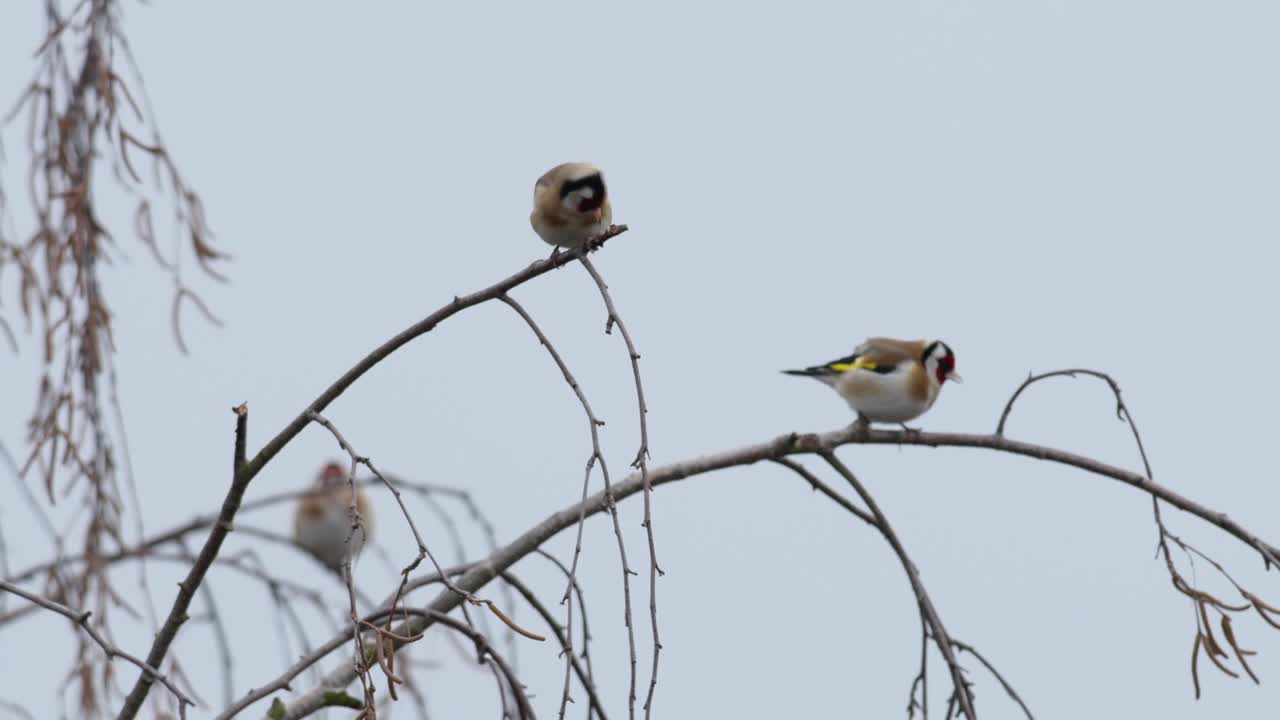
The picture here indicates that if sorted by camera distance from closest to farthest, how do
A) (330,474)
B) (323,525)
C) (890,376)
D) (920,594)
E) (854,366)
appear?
1. (920,594)
2. (890,376)
3. (854,366)
4. (323,525)
5. (330,474)

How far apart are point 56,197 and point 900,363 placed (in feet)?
9.69

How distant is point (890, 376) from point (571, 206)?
2.09 metres

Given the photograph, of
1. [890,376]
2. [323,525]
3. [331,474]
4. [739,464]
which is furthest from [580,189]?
[331,474]

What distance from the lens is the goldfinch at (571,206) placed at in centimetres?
384

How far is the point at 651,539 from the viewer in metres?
2.28

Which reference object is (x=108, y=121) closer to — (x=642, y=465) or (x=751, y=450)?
(x=751, y=450)

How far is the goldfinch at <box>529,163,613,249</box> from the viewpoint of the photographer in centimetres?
384

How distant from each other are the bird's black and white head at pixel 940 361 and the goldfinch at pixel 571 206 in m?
2.26

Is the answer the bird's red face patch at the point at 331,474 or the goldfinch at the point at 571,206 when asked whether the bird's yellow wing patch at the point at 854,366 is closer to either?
the goldfinch at the point at 571,206

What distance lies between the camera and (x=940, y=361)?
5.98 m

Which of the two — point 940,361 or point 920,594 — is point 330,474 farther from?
point 920,594

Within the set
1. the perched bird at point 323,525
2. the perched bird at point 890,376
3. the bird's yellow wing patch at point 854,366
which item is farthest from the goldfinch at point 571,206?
the perched bird at point 323,525

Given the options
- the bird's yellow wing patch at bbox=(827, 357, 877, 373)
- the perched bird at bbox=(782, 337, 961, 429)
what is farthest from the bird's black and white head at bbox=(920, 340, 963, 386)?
the bird's yellow wing patch at bbox=(827, 357, 877, 373)

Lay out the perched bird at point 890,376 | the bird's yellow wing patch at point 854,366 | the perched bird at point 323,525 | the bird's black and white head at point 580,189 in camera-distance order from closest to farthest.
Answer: the bird's black and white head at point 580,189, the perched bird at point 890,376, the bird's yellow wing patch at point 854,366, the perched bird at point 323,525
